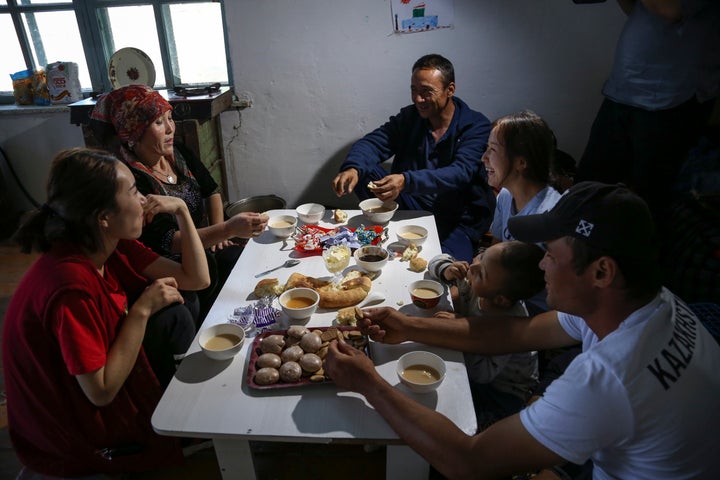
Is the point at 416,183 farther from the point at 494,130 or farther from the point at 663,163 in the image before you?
the point at 663,163

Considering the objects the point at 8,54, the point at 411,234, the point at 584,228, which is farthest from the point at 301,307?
the point at 8,54

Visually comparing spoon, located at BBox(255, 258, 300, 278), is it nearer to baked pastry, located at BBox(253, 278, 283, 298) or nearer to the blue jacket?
baked pastry, located at BBox(253, 278, 283, 298)

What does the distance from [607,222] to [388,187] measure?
4.97 ft

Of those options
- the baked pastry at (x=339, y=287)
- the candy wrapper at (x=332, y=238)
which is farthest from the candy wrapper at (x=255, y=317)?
the candy wrapper at (x=332, y=238)

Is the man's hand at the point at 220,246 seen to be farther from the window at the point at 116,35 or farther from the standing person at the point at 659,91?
the standing person at the point at 659,91

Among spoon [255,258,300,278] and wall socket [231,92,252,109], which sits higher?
wall socket [231,92,252,109]

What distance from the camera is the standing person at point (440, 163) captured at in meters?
2.73

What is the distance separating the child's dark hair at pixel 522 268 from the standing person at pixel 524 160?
0.46 m

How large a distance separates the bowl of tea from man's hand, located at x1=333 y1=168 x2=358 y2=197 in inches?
40.1

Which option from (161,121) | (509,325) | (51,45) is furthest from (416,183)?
(51,45)

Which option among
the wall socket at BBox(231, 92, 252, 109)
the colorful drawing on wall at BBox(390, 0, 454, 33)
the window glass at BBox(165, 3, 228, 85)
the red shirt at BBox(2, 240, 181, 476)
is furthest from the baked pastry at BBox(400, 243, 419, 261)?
the window glass at BBox(165, 3, 228, 85)

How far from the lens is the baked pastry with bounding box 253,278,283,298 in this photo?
1.85 metres

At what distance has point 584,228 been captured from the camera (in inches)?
44.2

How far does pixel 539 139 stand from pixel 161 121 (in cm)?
185
